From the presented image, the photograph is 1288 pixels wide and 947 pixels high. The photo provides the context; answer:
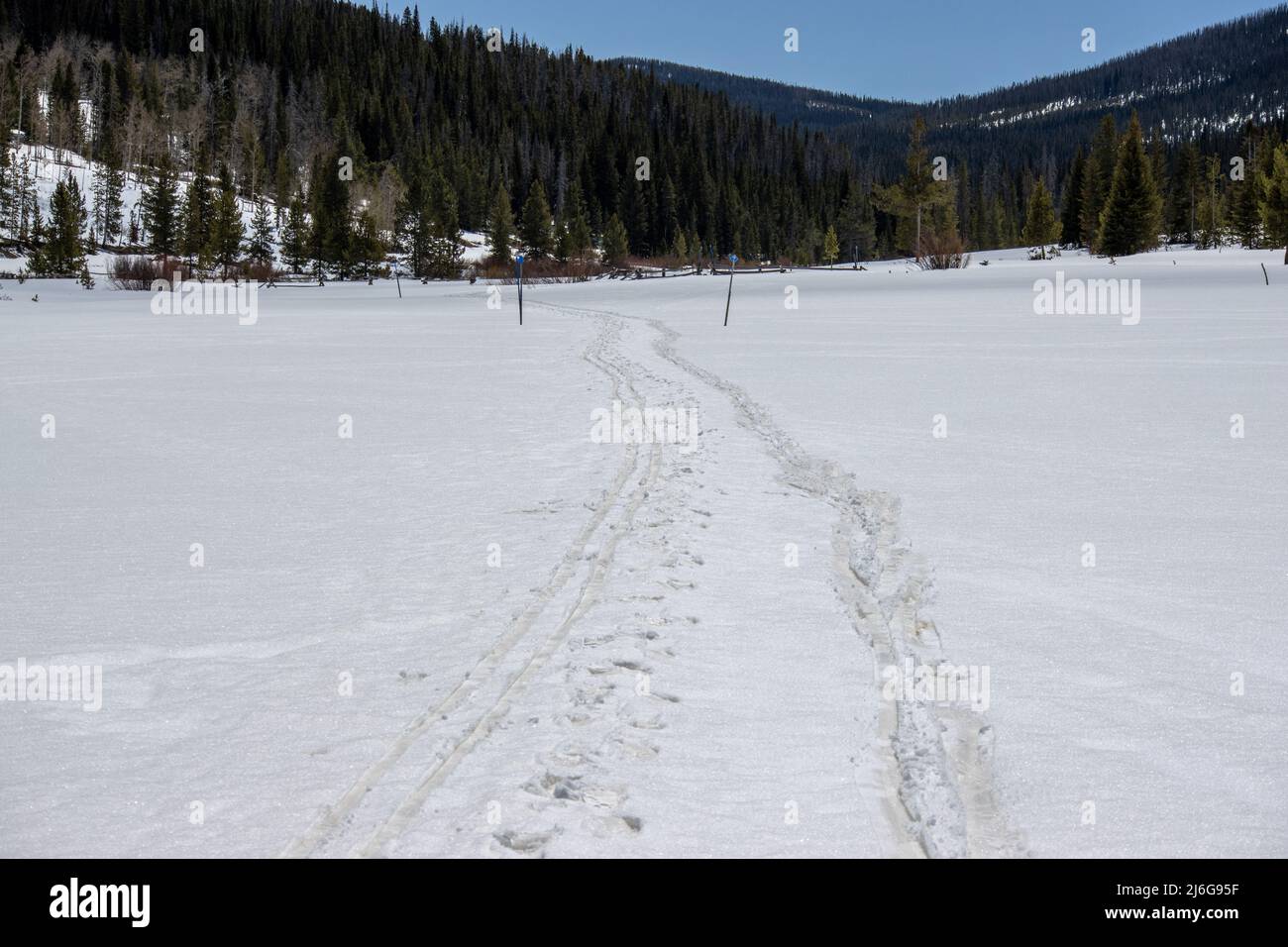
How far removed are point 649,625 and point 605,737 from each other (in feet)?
4.32

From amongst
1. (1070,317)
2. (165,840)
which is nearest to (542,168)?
(1070,317)

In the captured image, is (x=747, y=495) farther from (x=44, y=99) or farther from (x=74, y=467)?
(x=44, y=99)

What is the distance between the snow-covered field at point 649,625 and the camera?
3.47 meters

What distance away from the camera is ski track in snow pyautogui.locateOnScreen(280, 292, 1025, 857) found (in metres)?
3.32

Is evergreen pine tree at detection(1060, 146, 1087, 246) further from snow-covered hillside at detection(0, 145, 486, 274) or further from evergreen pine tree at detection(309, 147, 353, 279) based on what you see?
evergreen pine tree at detection(309, 147, 353, 279)

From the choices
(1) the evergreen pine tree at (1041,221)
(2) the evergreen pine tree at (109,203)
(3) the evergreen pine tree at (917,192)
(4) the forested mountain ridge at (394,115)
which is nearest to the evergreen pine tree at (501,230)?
(4) the forested mountain ridge at (394,115)

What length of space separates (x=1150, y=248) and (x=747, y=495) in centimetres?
6860

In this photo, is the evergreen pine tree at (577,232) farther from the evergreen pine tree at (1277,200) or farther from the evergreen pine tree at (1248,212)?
the evergreen pine tree at (1248,212)

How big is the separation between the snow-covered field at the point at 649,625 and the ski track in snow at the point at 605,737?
0.07 ft

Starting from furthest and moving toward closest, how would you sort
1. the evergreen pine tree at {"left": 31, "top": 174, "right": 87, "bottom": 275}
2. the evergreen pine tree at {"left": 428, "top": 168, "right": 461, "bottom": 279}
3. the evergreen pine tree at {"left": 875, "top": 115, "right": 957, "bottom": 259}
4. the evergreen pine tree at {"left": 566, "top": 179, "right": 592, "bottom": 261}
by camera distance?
the evergreen pine tree at {"left": 566, "top": 179, "right": 592, "bottom": 261}
the evergreen pine tree at {"left": 875, "top": 115, "right": 957, "bottom": 259}
the evergreen pine tree at {"left": 428, "top": 168, "right": 461, "bottom": 279}
the evergreen pine tree at {"left": 31, "top": 174, "right": 87, "bottom": 275}

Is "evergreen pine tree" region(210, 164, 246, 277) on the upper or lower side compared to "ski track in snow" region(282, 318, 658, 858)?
upper

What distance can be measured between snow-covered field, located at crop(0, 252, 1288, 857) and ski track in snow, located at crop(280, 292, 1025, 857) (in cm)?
2

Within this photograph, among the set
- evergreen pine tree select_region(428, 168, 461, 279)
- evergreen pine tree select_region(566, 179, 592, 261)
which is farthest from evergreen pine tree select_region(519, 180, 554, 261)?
evergreen pine tree select_region(428, 168, 461, 279)
